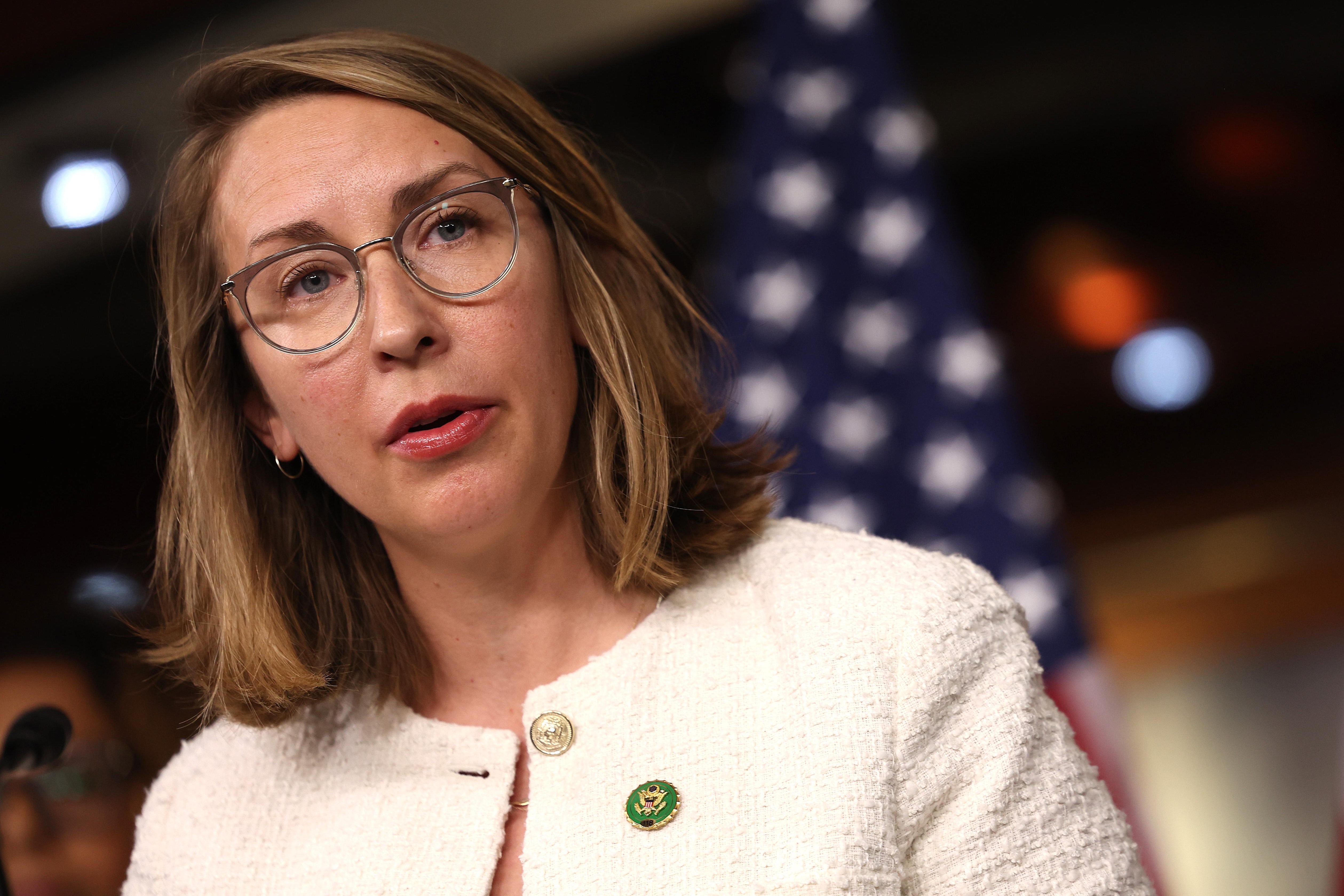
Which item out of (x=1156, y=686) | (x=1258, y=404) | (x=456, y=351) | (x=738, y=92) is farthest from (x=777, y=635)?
(x=1258, y=404)

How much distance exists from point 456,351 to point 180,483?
1.70 feet

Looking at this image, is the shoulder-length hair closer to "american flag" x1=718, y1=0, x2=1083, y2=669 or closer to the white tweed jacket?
the white tweed jacket

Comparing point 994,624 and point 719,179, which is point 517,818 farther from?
point 719,179

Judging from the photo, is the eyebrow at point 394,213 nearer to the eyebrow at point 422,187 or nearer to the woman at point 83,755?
the eyebrow at point 422,187

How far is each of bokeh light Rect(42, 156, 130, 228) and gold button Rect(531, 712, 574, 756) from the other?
2475 mm

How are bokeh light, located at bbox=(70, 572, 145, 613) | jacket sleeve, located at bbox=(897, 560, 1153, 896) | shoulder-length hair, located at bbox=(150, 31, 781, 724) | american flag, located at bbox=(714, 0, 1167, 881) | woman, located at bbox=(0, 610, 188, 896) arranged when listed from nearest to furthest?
1. jacket sleeve, located at bbox=(897, 560, 1153, 896)
2. shoulder-length hair, located at bbox=(150, 31, 781, 724)
3. woman, located at bbox=(0, 610, 188, 896)
4. bokeh light, located at bbox=(70, 572, 145, 613)
5. american flag, located at bbox=(714, 0, 1167, 881)

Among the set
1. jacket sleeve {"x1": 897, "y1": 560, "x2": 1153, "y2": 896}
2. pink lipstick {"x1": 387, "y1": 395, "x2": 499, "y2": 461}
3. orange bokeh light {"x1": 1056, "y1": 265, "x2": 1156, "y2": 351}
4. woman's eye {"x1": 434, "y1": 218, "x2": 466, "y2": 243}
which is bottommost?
jacket sleeve {"x1": 897, "y1": 560, "x2": 1153, "y2": 896}

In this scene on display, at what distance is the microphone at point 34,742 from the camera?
125 centimetres

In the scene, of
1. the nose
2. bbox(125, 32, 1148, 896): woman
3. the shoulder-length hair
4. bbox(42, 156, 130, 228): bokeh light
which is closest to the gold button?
bbox(125, 32, 1148, 896): woman

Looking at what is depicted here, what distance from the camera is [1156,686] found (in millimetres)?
4227

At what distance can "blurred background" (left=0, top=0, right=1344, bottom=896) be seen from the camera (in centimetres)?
313

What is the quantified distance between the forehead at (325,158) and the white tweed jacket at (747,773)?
563 mm

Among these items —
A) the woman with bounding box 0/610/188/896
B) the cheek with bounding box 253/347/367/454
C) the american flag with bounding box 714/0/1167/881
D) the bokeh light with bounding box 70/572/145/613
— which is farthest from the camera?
the american flag with bounding box 714/0/1167/881

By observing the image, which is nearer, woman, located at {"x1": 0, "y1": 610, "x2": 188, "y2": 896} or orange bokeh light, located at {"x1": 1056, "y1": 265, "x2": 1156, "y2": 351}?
woman, located at {"x1": 0, "y1": 610, "x2": 188, "y2": 896}
